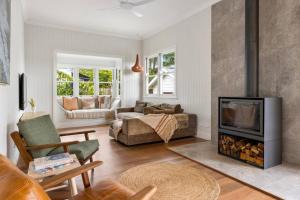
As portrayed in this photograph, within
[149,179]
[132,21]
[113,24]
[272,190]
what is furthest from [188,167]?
[113,24]

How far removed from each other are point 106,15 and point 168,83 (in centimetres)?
247

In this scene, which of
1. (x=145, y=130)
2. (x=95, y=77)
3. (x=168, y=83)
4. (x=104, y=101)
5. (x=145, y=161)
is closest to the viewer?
(x=145, y=161)

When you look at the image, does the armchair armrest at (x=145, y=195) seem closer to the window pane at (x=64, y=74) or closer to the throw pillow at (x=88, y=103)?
the throw pillow at (x=88, y=103)

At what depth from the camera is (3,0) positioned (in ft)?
6.40

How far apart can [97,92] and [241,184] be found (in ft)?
19.7

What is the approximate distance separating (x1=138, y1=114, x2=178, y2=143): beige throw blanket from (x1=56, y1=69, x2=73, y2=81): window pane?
404 cm

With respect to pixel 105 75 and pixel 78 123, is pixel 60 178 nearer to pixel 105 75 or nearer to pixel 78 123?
pixel 78 123

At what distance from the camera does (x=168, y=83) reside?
5.75 metres

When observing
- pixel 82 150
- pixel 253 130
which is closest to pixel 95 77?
pixel 82 150

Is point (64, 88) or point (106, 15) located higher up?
point (106, 15)

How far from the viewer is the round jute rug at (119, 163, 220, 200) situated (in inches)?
81.5

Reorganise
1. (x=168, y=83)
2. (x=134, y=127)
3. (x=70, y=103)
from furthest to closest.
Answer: (x=70, y=103)
(x=168, y=83)
(x=134, y=127)

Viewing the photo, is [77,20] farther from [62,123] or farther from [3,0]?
[3,0]

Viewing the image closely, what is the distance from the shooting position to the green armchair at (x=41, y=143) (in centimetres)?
205
